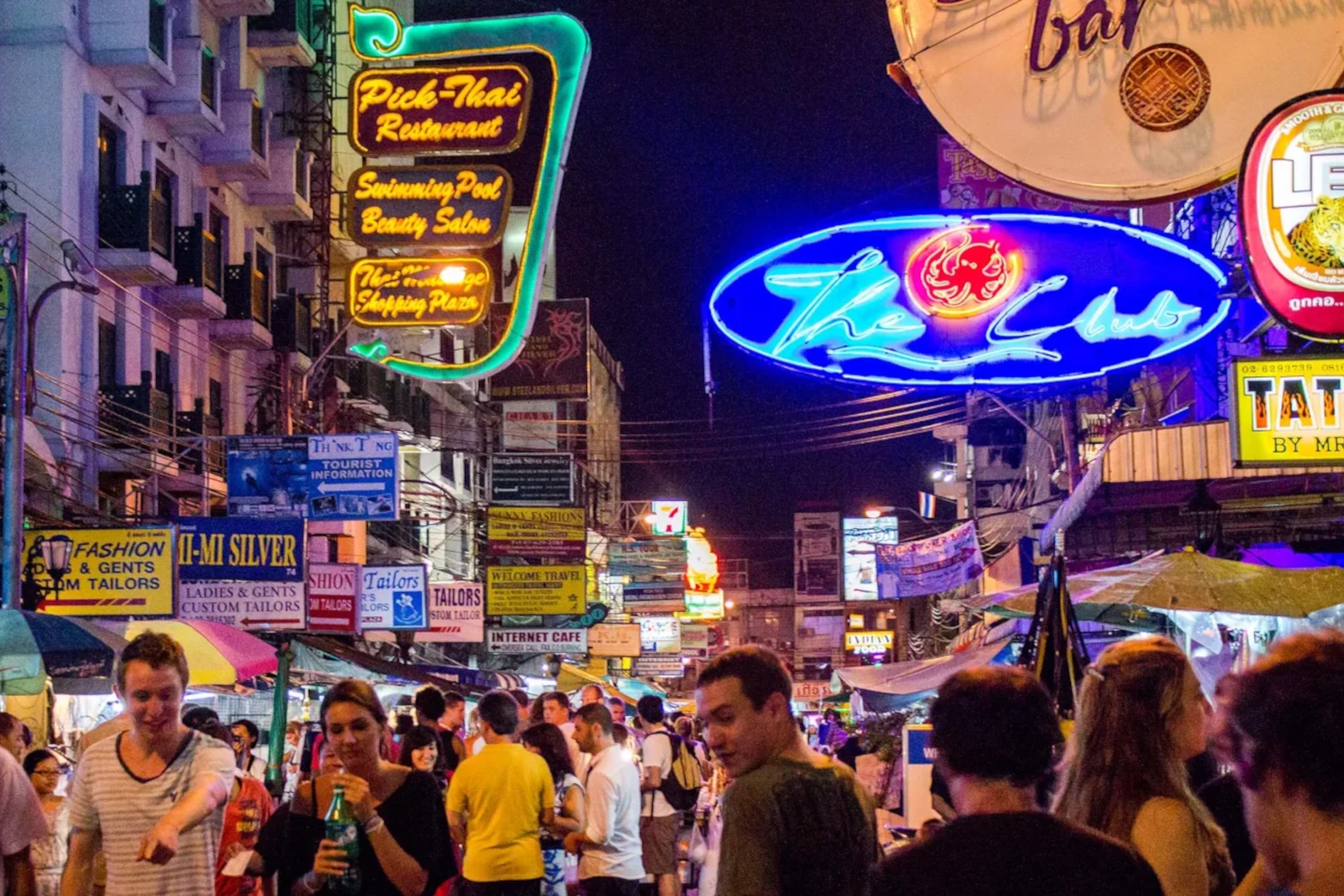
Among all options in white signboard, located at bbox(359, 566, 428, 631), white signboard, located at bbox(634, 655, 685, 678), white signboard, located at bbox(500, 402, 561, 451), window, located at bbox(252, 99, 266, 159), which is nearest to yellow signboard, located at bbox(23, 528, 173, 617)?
white signboard, located at bbox(359, 566, 428, 631)

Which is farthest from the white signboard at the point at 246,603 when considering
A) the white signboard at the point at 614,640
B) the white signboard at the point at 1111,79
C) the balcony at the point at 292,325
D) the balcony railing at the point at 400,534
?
the white signboard at the point at 614,640

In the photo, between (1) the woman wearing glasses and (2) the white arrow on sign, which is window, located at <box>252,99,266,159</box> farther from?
(1) the woman wearing glasses

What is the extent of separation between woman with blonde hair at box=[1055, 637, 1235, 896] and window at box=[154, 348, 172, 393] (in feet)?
90.5

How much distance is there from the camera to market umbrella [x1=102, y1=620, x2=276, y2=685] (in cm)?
1636

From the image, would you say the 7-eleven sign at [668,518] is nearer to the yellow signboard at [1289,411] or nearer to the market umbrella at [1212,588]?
the yellow signboard at [1289,411]

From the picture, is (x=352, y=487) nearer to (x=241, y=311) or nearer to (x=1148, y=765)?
(x=241, y=311)

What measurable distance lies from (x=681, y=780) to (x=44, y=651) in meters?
5.93

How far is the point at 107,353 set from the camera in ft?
91.8

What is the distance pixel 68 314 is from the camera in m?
26.4

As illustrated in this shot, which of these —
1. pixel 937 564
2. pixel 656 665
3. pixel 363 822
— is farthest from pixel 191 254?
pixel 656 665

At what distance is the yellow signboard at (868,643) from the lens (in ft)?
304

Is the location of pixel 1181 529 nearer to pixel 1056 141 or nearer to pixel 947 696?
pixel 1056 141

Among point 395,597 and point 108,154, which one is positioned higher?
point 108,154

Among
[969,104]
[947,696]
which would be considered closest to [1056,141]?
[969,104]
